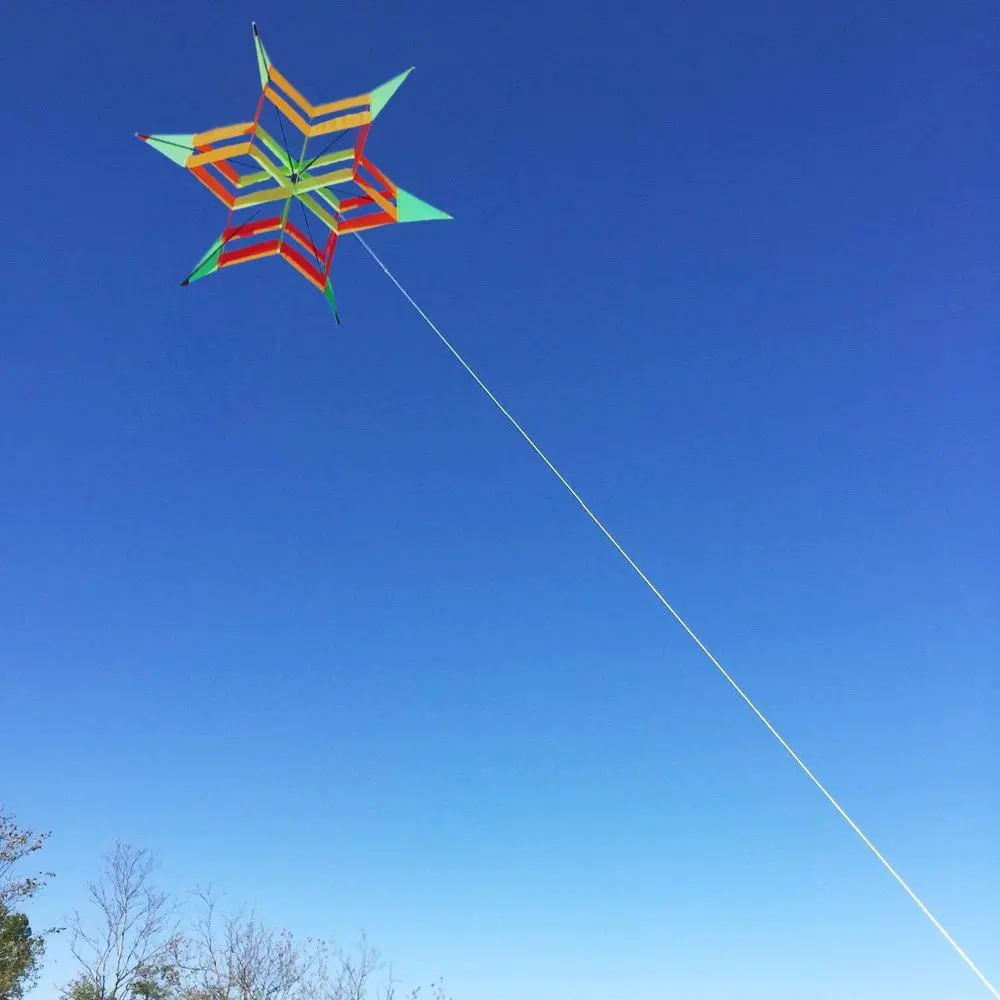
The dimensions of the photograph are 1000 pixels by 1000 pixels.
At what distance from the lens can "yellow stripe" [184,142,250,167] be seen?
6566 mm

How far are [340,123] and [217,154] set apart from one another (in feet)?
3.51

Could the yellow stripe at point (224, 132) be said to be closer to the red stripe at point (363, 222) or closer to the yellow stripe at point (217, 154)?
the yellow stripe at point (217, 154)

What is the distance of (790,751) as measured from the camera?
4660 millimetres

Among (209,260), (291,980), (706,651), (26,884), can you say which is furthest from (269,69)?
(291,980)

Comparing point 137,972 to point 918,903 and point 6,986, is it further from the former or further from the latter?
point 918,903

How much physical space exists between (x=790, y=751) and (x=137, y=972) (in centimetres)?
2004

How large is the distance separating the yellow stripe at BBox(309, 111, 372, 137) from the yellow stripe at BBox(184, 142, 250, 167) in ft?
1.95

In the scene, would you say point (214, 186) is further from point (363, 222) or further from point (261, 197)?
point (363, 222)

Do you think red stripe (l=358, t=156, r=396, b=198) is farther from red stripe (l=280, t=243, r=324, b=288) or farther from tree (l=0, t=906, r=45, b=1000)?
tree (l=0, t=906, r=45, b=1000)

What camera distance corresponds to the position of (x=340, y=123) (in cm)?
666

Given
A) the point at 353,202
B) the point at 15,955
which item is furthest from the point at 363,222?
the point at 15,955

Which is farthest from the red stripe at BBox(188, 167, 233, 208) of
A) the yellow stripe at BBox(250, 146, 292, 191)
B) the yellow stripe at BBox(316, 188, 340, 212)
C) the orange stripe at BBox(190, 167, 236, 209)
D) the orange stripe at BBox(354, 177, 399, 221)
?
the orange stripe at BBox(354, 177, 399, 221)

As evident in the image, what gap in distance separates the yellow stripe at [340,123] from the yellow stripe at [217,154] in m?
0.59

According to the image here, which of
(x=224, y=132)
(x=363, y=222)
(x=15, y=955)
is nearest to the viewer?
(x=224, y=132)
